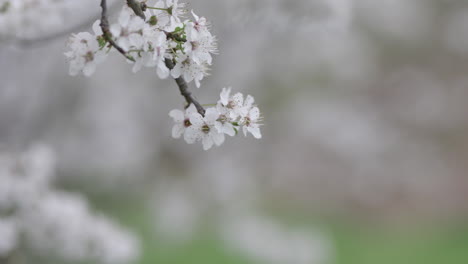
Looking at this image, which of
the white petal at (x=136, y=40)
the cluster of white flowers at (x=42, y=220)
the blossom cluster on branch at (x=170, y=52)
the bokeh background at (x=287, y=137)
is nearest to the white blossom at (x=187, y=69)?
the blossom cluster on branch at (x=170, y=52)

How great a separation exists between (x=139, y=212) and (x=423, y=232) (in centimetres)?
362

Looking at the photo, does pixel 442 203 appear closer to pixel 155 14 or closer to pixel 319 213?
pixel 319 213

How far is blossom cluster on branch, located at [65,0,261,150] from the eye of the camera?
136 centimetres

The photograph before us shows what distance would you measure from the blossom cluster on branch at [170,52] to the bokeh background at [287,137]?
1.09 metres

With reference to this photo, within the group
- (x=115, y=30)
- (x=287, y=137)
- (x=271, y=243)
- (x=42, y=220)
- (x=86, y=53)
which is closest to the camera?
(x=115, y=30)

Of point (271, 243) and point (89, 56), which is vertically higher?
point (271, 243)

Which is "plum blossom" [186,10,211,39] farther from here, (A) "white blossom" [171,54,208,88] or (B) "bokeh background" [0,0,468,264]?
(B) "bokeh background" [0,0,468,264]

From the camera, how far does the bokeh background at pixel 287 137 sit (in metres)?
3.96

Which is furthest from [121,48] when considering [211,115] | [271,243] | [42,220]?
[271,243]

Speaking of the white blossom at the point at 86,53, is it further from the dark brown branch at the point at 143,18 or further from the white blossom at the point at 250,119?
the white blossom at the point at 250,119

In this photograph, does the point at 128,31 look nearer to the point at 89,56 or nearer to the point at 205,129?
the point at 89,56

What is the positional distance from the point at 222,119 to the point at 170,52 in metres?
0.19

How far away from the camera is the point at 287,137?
8.34 metres

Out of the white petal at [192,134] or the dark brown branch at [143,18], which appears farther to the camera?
the white petal at [192,134]
